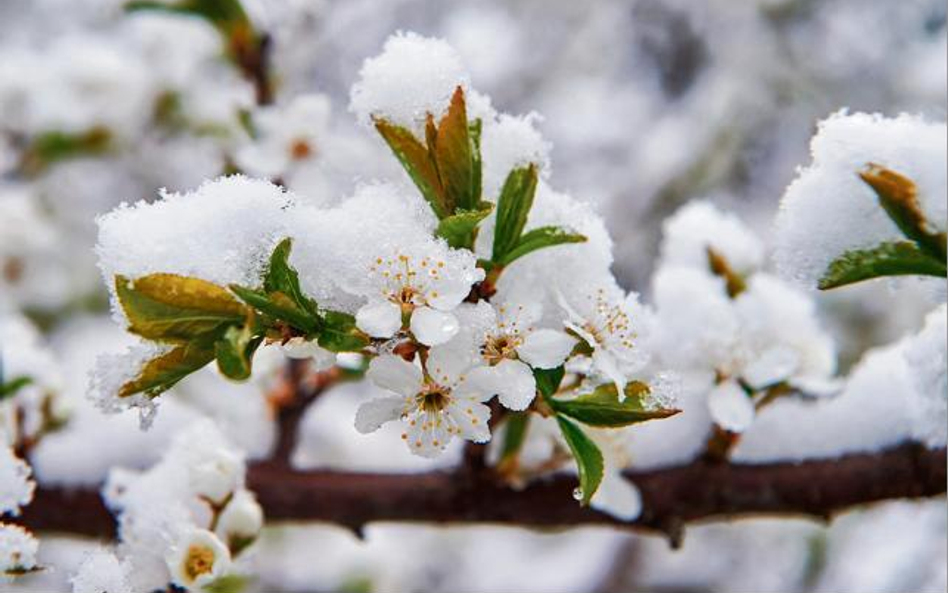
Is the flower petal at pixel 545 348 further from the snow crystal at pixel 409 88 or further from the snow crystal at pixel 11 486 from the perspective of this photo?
the snow crystal at pixel 11 486

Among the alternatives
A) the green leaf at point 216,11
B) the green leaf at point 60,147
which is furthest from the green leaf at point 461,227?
the green leaf at point 60,147

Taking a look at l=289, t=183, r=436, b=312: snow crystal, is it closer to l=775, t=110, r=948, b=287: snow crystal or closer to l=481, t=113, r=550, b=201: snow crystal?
l=481, t=113, r=550, b=201: snow crystal

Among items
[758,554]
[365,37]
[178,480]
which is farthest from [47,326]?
[758,554]

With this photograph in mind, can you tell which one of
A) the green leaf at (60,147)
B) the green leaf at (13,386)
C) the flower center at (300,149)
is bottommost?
the green leaf at (13,386)

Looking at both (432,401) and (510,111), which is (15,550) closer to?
(432,401)

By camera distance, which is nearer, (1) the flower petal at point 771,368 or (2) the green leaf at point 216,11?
(1) the flower petal at point 771,368

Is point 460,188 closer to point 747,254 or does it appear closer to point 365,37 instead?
point 747,254
